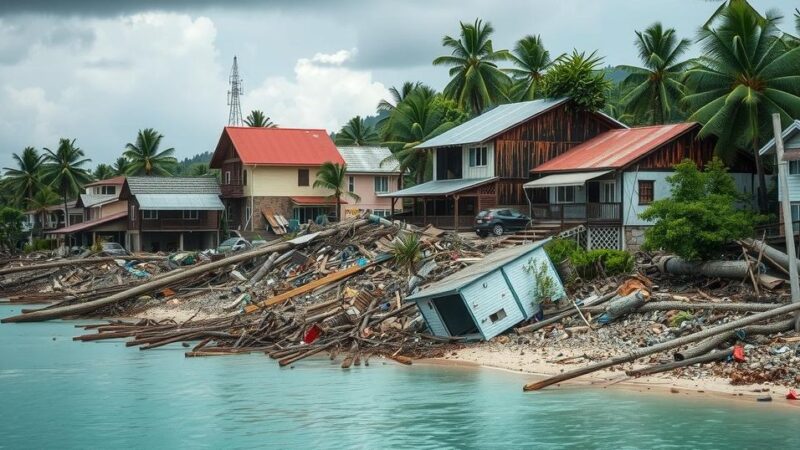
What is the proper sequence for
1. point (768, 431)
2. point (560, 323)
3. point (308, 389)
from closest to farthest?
point (768, 431)
point (308, 389)
point (560, 323)

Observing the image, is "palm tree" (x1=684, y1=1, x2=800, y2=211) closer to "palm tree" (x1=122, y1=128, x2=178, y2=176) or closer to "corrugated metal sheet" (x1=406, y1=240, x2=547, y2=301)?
"corrugated metal sheet" (x1=406, y1=240, x2=547, y2=301)

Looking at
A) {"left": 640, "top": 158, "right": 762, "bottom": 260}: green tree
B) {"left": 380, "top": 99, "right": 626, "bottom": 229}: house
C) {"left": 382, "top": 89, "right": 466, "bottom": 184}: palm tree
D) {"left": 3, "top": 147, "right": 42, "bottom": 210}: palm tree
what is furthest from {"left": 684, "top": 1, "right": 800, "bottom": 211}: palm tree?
{"left": 3, "top": 147, "right": 42, "bottom": 210}: palm tree

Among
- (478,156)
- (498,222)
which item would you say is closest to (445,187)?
(478,156)

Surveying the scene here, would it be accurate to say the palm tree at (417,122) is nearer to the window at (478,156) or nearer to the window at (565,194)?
the window at (478,156)

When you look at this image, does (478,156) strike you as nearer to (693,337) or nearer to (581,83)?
(581,83)

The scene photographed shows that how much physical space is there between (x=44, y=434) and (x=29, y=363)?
457 inches

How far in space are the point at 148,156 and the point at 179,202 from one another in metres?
25.1

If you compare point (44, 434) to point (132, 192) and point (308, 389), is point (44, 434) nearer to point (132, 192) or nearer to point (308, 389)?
point (308, 389)

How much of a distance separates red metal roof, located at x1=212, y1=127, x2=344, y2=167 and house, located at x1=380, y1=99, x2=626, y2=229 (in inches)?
778

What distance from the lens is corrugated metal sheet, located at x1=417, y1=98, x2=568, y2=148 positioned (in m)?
58.3

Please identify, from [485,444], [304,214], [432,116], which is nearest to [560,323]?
[485,444]

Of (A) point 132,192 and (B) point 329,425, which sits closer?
(B) point 329,425

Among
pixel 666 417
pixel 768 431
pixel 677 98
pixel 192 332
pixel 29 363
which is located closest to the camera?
pixel 768 431

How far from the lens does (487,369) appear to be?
32469 millimetres
